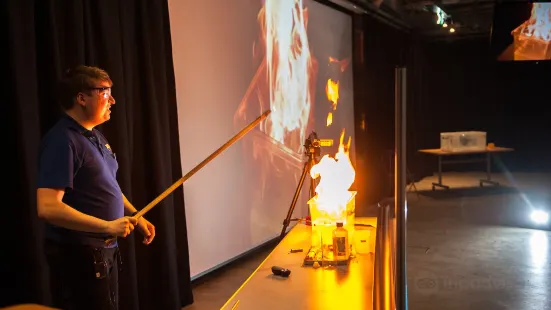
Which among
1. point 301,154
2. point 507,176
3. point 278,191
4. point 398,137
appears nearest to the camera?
point 398,137

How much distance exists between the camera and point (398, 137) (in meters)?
0.66

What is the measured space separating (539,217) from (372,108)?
2666mm

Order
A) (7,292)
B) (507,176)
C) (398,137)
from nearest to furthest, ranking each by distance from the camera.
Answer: (398,137), (7,292), (507,176)

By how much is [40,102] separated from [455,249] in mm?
3855

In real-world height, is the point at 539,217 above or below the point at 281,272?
below

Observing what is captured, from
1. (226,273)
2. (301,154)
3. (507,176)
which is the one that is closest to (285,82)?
(301,154)

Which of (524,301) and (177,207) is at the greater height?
(177,207)

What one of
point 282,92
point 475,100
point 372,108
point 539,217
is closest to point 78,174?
point 282,92

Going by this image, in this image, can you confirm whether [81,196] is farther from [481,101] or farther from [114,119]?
[481,101]

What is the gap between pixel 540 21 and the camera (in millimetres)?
7484

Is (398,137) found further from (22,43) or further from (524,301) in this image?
(524,301)

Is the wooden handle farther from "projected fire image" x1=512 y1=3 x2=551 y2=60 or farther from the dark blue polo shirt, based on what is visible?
"projected fire image" x1=512 y1=3 x2=551 y2=60

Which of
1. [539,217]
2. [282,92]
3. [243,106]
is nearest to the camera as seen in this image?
[243,106]

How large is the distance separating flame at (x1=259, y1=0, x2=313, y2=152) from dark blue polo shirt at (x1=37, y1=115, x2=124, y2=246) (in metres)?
2.93
